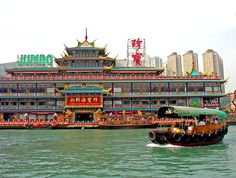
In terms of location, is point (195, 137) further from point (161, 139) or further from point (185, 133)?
point (161, 139)

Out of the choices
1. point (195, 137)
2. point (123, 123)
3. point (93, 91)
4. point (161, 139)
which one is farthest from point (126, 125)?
point (195, 137)

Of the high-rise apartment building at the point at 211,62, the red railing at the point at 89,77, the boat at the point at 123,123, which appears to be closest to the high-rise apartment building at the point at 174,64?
the high-rise apartment building at the point at 211,62

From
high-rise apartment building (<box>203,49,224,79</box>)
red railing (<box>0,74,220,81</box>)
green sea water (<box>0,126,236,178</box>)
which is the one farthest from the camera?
high-rise apartment building (<box>203,49,224,79</box>)

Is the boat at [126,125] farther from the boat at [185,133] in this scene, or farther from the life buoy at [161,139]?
the life buoy at [161,139]

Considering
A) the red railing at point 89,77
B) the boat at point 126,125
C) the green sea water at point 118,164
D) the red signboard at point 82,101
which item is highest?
the red railing at point 89,77

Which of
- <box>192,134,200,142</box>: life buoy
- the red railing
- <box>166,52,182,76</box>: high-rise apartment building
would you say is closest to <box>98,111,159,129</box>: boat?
the red railing

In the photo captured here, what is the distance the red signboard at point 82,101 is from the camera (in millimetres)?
44031

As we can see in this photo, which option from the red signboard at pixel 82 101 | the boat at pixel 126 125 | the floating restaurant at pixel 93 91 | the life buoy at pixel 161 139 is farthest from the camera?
the floating restaurant at pixel 93 91

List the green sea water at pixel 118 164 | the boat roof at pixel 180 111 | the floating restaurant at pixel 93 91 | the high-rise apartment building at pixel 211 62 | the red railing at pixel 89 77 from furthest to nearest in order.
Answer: the high-rise apartment building at pixel 211 62, the red railing at pixel 89 77, the floating restaurant at pixel 93 91, the boat roof at pixel 180 111, the green sea water at pixel 118 164

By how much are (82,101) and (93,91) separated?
227cm

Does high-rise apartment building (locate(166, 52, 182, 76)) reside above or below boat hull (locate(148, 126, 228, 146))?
above

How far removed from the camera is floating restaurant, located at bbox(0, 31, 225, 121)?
44969mm

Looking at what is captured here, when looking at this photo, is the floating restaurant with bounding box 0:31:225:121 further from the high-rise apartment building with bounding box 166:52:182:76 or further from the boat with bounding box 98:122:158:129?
the high-rise apartment building with bounding box 166:52:182:76

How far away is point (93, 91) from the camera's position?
4403cm
